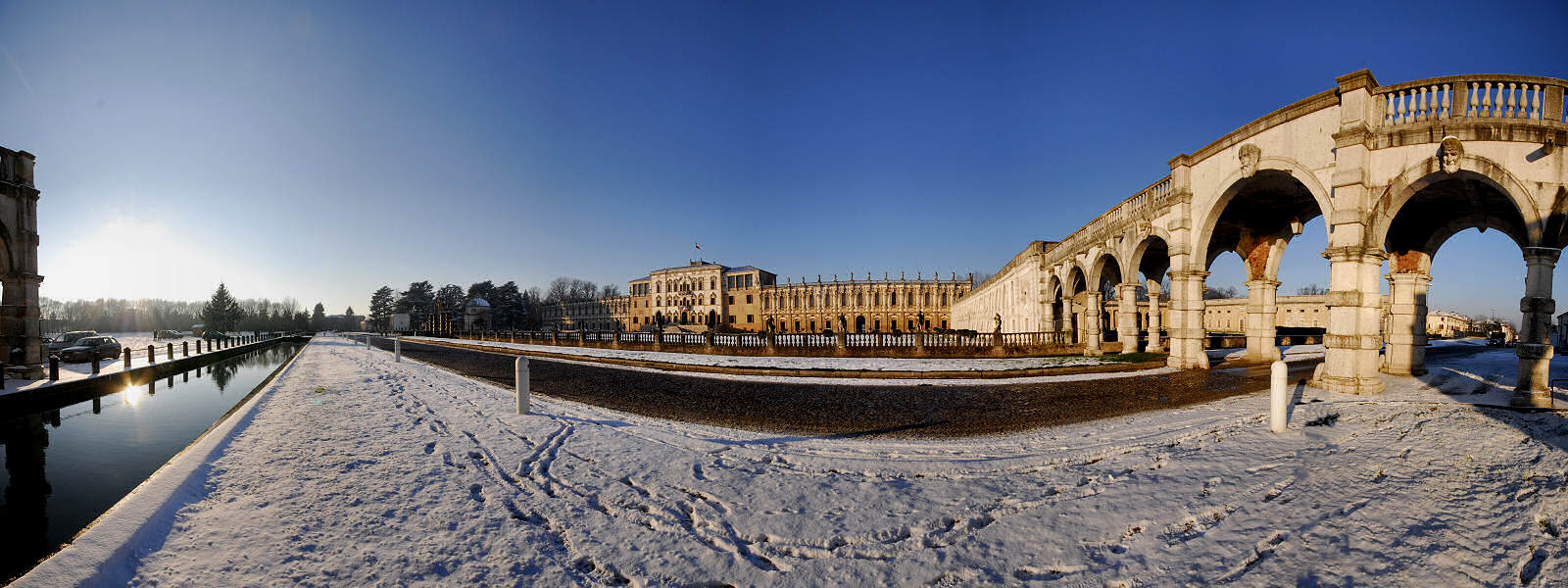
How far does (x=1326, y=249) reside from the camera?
886cm

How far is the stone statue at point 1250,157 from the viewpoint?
419 inches

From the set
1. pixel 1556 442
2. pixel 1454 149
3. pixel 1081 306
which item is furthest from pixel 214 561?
pixel 1081 306

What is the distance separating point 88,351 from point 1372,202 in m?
41.8

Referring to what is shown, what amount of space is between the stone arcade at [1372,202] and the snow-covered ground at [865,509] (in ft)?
8.94

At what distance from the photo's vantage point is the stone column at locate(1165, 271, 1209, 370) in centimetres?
1255

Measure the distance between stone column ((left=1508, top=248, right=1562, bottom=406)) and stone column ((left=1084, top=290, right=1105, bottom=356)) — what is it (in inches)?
406

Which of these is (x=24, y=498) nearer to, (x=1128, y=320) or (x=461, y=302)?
(x=1128, y=320)

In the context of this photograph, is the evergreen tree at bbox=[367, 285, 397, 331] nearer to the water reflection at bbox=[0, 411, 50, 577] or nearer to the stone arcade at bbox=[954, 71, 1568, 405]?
Answer: the water reflection at bbox=[0, 411, 50, 577]

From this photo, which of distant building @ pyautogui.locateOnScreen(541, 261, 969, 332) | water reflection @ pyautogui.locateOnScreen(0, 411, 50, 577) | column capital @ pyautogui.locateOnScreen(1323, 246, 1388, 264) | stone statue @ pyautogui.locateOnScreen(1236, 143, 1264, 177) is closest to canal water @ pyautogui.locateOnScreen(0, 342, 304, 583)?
water reflection @ pyautogui.locateOnScreen(0, 411, 50, 577)

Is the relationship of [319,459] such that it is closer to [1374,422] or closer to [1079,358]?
[1374,422]

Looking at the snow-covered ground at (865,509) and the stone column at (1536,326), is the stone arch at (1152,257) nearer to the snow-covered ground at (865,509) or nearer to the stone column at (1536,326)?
the stone column at (1536,326)

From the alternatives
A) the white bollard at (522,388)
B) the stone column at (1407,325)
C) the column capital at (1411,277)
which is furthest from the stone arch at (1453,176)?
the white bollard at (522,388)

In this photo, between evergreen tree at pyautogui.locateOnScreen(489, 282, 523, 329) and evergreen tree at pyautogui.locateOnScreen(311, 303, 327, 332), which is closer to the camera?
evergreen tree at pyautogui.locateOnScreen(489, 282, 523, 329)

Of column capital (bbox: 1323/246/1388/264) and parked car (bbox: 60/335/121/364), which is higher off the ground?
column capital (bbox: 1323/246/1388/264)
